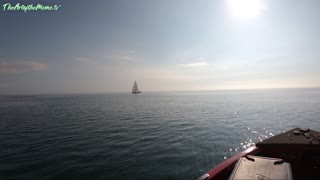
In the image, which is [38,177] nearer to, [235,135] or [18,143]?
[18,143]

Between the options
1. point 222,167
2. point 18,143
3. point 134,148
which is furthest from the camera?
point 18,143

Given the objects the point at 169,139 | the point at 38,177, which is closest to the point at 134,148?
Result: the point at 169,139

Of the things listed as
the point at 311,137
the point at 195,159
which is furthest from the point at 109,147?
the point at 311,137

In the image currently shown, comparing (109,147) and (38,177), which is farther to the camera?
(109,147)

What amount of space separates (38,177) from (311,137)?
18710mm

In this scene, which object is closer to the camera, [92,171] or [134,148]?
[92,171]

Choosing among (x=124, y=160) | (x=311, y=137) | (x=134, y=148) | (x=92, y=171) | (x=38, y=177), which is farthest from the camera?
(x=134, y=148)

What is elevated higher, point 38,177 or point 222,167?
point 222,167

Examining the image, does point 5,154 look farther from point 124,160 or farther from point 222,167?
point 222,167

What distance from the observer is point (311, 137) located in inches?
426

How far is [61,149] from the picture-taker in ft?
64.8

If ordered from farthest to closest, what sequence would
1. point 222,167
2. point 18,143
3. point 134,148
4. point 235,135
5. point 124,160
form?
1. point 235,135
2. point 18,143
3. point 134,148
4. point 124,160
5. point 222,167

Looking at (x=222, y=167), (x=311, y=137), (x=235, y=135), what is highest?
(x=311, y=137)

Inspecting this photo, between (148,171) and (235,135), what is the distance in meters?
17.6
